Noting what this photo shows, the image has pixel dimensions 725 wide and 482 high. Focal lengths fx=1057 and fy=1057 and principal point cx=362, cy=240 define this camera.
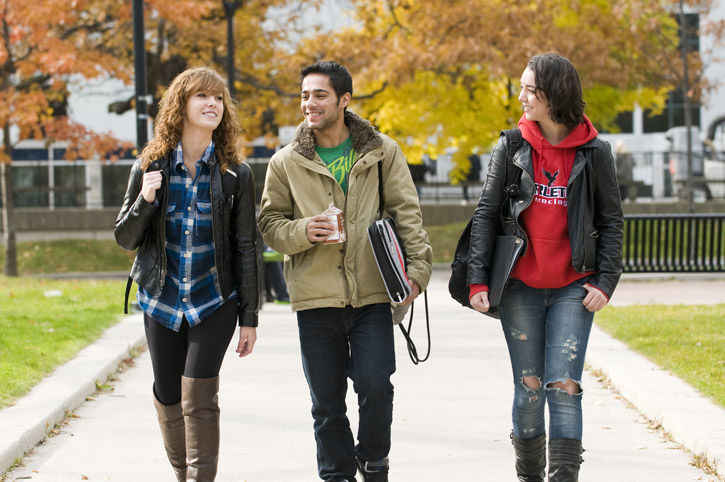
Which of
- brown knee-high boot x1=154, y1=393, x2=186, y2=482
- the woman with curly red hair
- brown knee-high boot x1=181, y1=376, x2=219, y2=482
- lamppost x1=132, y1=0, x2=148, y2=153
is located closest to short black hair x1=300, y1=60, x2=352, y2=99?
the woman with curly red hair

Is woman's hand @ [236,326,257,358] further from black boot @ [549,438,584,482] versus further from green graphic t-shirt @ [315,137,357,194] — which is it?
black boot @ [549,438,584,482]

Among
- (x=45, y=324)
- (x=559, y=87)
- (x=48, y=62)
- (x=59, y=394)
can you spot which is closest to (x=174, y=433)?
(x=559, y=87)

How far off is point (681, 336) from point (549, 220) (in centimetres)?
564

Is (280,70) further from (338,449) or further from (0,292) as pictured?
(338,449)

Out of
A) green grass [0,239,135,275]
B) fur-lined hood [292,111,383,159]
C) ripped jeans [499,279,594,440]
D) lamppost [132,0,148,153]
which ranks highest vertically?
lamppost [132,0,148,153]

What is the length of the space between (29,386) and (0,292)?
318 inches

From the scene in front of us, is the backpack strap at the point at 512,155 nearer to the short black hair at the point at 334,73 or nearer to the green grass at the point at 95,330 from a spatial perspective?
the short black hair at the point at 334,73

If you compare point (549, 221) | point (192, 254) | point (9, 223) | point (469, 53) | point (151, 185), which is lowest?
point (9, 223)

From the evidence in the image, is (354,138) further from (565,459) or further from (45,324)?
(45,324)

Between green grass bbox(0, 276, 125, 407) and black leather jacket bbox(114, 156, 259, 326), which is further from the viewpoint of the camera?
green grass bbox(0, 276, 125, 407)

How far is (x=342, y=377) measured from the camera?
481 cm

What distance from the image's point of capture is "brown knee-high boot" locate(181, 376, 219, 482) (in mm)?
4488

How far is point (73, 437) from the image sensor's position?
6.41 meters

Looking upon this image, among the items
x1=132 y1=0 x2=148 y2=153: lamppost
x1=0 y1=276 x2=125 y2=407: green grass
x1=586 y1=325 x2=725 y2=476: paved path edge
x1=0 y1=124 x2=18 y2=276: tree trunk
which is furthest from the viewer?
x1=0 y1=124 x2=18 y2=276: tree trunk
